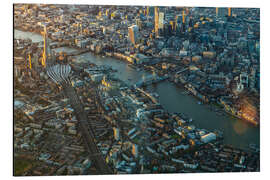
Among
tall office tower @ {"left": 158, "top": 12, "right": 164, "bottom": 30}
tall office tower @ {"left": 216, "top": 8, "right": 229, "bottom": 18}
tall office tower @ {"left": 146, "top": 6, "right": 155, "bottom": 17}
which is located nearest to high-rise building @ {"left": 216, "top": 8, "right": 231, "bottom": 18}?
tall office tower @ {"left": 216, "top": 8, "right": 229, "bottom": 18}

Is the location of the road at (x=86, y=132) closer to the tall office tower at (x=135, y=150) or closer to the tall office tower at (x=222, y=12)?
the tall office tower at (x=135, y=150)

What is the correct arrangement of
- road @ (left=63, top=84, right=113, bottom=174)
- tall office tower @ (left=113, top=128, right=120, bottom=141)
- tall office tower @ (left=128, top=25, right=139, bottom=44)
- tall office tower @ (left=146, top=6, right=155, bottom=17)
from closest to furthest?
road @ (left=63, top=84, right=113, bottom=174) < tall office tower @ (left=113, top=128, right=120, bottom=141) < tall office tower @ (left=146, top=6, right=155, bottom=17) < tall office tower @ (left=128, top=25, right=139, bottom=44)

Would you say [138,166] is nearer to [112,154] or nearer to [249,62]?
[112,154]

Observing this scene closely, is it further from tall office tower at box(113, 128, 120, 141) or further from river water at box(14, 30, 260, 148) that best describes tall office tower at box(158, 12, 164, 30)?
tall office tower at box(113, 128, 120, 141)

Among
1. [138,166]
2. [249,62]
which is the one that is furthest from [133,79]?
[249,62]

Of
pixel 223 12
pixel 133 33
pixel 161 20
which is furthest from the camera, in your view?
pixel 133 33

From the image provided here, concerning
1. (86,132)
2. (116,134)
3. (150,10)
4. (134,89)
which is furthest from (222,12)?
(86,132)

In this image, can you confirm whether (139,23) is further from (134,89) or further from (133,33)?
(134,89)
